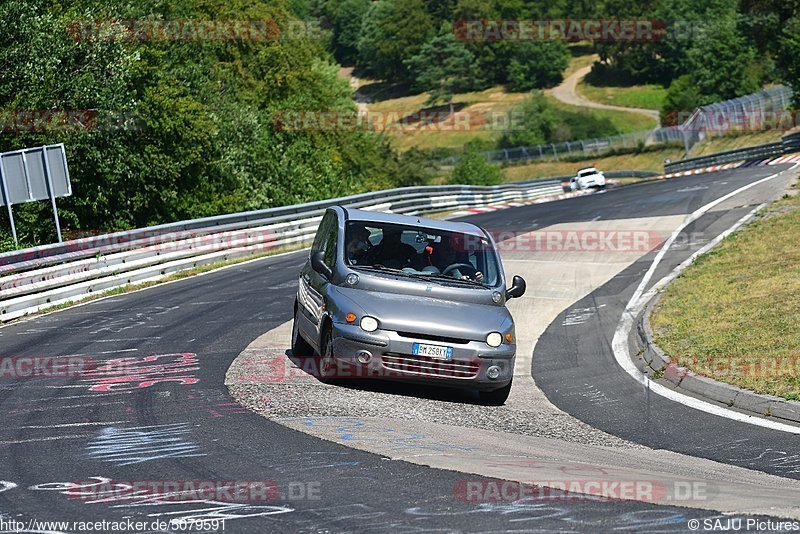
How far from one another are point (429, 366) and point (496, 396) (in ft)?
3.08

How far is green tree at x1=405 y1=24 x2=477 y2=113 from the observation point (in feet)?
467

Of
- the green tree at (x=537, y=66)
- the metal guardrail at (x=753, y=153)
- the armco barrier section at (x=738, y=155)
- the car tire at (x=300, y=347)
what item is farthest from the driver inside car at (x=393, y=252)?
the green tree at (x=537, y=66)

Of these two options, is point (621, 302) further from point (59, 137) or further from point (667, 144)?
point (667, 144)

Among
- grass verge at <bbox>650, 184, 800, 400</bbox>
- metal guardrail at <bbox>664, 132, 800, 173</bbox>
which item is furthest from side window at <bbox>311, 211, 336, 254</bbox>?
metal guardrail at <bbox>664, 132, 800, 173</bbox>

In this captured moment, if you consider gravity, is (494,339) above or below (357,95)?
above

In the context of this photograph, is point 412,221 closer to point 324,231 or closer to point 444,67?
point 324,231

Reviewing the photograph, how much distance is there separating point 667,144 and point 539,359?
73811 mm

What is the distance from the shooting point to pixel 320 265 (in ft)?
40.7

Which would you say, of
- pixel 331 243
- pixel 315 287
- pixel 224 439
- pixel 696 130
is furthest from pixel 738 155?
pixel 224 439

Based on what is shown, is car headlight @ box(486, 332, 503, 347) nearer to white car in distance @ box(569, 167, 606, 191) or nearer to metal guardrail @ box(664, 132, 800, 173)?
metal guardrail @ box(664, 132, 800, 173)

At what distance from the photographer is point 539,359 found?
15.1 meters

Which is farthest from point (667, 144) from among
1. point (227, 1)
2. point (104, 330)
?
point (104, 330)

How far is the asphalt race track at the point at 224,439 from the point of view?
6.60m

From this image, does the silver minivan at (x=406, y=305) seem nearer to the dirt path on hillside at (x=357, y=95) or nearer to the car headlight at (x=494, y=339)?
the car headlight at (x=494, y=339)
